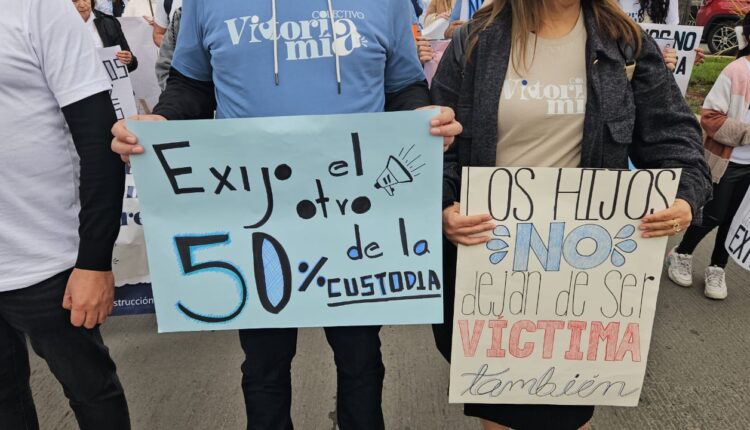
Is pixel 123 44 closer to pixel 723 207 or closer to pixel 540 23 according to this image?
pixel 540 23

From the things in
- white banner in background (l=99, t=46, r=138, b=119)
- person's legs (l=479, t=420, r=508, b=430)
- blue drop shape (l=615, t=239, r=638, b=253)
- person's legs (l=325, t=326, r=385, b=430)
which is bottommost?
person's legs (l=479, t=420, r=508, b=430)

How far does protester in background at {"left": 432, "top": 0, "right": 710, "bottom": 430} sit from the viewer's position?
1.44 m

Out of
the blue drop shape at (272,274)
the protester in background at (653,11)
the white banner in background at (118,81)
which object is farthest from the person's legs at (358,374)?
the protester in background at (653,11)

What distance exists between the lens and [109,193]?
1476 millimetres

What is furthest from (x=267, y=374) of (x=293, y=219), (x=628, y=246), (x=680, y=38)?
(x=680, y=38)

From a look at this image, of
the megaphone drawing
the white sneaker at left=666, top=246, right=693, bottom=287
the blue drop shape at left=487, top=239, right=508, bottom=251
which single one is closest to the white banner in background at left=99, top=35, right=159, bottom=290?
the megaphone drawing

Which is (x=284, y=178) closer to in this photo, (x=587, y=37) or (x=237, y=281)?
(x=237, y=281)

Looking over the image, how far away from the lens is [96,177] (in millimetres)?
1448

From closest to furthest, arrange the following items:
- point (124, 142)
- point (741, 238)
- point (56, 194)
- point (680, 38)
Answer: point (124, 142)
point (56, 194)
point (741, 238)
point (680, 38)

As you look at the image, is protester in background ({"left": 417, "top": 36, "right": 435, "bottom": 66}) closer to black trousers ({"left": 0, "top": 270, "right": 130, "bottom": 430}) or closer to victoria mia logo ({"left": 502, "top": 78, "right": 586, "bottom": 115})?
victoria mia logo ({"left": 502, "top": 78, "right": 586, "bottom": 115})

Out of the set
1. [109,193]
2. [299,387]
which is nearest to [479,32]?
[109,193]

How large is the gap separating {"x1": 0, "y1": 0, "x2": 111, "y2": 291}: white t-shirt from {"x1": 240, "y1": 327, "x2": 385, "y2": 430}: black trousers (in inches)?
22.7

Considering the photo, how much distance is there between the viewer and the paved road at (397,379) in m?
2.35

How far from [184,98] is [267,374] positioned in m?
0.83
